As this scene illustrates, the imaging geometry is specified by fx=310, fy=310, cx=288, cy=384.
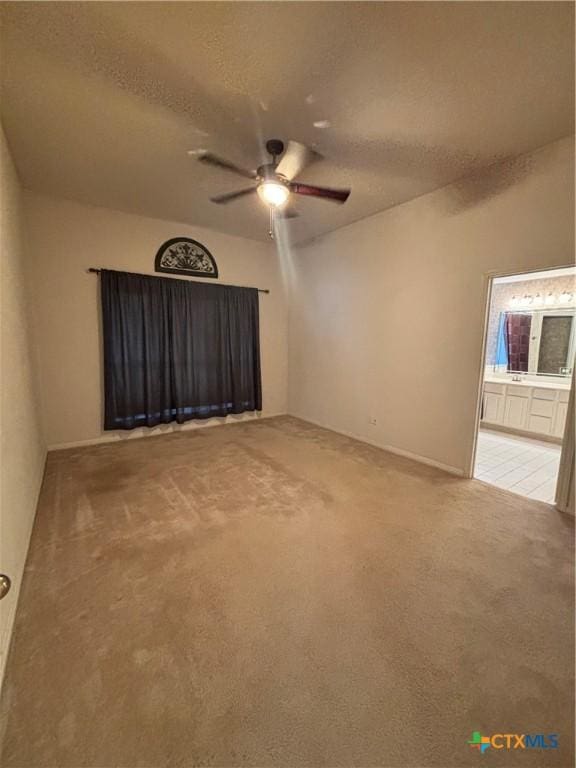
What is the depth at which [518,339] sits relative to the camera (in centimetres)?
495

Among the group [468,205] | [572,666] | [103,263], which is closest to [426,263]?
[468,205]

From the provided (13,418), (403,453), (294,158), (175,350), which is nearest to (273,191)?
(294,158)

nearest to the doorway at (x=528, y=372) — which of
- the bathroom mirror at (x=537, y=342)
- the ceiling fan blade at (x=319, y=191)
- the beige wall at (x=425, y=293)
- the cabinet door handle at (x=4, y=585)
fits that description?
the bathroom mirror at (x=537, y=342)

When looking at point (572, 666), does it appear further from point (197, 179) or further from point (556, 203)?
point (197, 179)

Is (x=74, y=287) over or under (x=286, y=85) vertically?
under

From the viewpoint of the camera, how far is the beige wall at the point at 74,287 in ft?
11.4

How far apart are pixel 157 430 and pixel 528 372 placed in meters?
5.63

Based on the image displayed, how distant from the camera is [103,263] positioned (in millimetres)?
3773

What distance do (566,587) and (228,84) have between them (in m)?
3.49

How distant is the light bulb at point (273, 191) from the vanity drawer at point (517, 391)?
4238 millimetres

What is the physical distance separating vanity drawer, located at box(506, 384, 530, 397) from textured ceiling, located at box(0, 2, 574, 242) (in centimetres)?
311

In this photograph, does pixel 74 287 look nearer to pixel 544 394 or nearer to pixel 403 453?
pixel 403 453

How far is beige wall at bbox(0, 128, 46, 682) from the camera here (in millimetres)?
1569

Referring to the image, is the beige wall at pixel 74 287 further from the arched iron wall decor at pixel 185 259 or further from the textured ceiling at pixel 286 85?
the textured ceiling at pixel 286 85
